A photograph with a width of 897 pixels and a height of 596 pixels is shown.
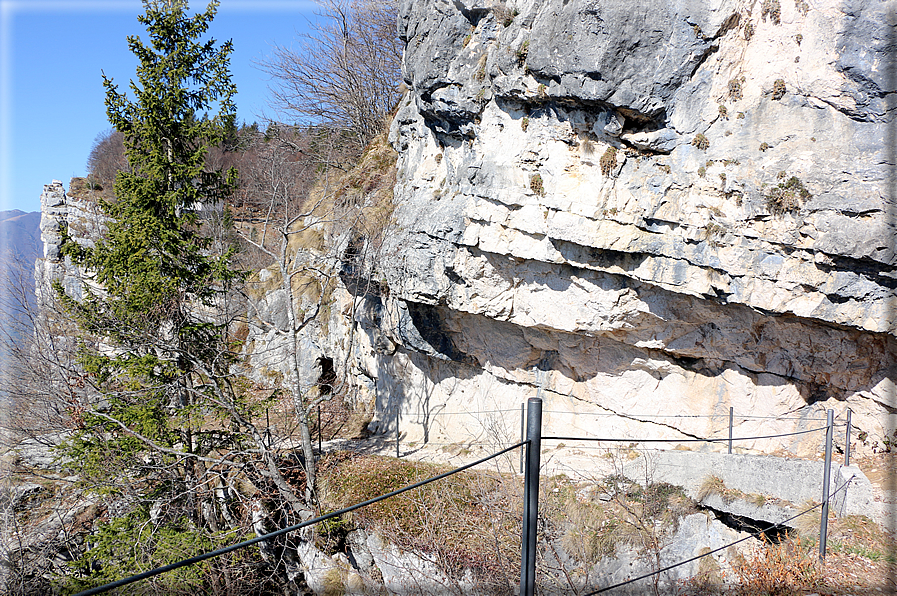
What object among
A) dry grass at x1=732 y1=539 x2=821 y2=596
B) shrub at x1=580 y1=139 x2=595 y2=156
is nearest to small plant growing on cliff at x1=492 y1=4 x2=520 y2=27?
shrub at x1=580 y1=139 x2=595 y2=156

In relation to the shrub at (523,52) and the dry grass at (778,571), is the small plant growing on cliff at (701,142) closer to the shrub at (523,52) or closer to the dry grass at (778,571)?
the shrub at (523,52)

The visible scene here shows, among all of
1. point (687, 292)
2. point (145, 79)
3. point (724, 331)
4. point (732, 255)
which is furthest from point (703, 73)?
point (145, 79)

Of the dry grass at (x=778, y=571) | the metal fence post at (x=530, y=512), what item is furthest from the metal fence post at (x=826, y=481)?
the metal fence post at (x=530, y=512)

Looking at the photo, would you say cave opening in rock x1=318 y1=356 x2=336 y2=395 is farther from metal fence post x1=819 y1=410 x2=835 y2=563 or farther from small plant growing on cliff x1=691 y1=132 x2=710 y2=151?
metal fence post x1=819 y1=410 x2=835 y2=563

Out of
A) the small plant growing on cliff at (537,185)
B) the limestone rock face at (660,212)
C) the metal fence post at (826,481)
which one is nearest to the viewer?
the metal fence post at (826,481)

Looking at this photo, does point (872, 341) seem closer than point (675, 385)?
Yes

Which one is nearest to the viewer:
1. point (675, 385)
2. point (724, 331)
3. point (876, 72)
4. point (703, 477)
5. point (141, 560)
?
point (876, 72)

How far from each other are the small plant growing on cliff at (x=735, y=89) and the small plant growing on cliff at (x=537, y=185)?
288cm

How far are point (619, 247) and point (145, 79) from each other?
802 centimetres

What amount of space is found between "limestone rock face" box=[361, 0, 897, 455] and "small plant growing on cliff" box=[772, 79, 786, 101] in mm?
18

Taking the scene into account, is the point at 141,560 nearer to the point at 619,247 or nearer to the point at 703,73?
the point at 619,247

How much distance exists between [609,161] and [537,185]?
1.17 metres

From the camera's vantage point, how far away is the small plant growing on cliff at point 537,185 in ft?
26.7

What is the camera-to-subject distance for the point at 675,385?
8.84 meters
